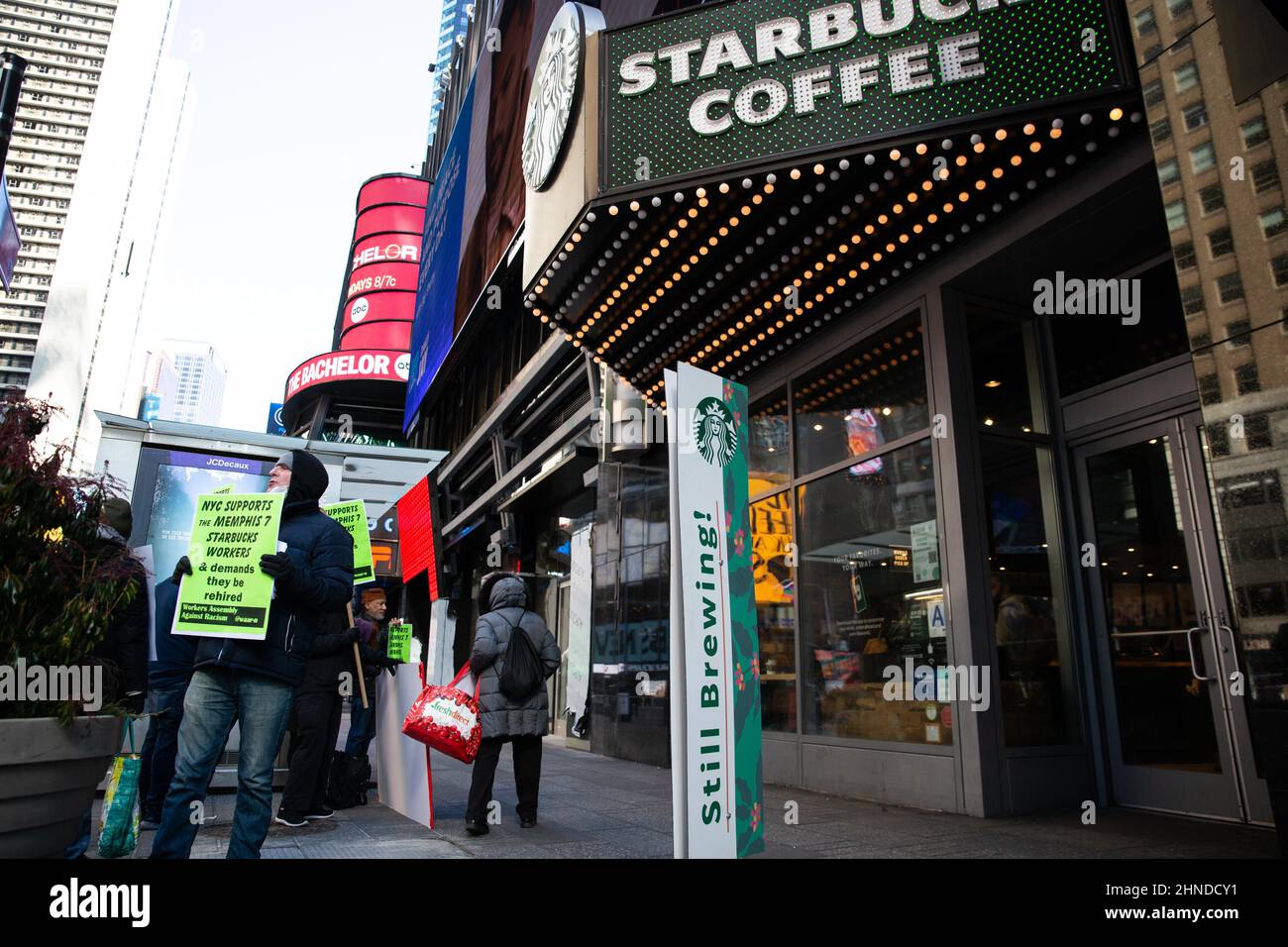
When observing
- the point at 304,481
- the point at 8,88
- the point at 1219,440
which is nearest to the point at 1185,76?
the point at 1219,440

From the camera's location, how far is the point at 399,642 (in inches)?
295

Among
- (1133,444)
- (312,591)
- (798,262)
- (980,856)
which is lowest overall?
(980,856)

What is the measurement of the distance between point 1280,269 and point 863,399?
418cm

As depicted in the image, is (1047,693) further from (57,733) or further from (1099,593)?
(57,733)

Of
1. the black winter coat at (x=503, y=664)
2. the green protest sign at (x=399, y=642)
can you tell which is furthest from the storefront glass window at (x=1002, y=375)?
the green protest sign at (x=399, y=642)

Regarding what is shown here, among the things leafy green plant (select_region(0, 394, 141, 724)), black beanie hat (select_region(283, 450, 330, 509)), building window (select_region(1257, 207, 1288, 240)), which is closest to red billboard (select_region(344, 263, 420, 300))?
black beanie hat (select_region(283, 450, 330, 509))

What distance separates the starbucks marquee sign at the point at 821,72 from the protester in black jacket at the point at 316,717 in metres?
4.33

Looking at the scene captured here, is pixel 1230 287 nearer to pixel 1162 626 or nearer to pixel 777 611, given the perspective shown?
pixel 1162 626

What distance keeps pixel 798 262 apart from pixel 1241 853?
5.26 metres

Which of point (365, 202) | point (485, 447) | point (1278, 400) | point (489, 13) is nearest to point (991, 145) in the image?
point (1278, 400)

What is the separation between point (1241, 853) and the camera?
4293mm

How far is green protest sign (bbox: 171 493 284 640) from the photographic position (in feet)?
11.8

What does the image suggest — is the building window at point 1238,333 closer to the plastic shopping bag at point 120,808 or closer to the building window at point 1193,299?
the building window at point 1193,299

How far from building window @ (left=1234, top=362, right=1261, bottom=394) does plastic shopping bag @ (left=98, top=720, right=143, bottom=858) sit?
19.3 feet
